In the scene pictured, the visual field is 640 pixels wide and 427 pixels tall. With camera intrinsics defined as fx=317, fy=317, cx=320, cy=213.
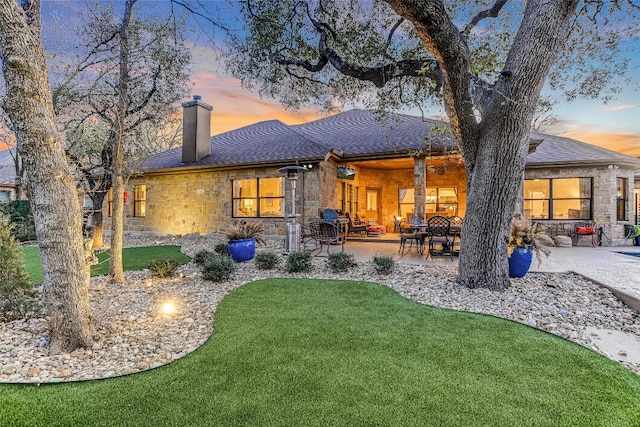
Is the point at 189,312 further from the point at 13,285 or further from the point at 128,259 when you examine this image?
the point at 128,259

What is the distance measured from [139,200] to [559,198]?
17590mm

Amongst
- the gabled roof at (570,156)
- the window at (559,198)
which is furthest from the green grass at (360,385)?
the window at (559,198)

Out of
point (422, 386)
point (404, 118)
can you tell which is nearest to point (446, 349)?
point (422, 386)

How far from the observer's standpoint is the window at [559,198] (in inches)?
449

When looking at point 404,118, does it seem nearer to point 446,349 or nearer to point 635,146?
point 635,146

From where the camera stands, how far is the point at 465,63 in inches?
174

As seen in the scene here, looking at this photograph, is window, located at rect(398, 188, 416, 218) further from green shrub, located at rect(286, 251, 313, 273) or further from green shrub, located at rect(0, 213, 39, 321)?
green shrub, located at rect(0, 213, 39, 321)

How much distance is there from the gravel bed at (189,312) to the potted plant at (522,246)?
0.71ft

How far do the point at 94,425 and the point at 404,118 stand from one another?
13995mm

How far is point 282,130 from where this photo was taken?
14.5m

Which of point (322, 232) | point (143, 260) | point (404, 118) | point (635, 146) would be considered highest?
point (404, 118)

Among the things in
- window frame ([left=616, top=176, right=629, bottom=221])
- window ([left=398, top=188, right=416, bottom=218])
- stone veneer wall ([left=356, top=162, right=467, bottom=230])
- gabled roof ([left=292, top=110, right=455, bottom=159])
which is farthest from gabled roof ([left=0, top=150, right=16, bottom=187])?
window frame ([left=616, top=176, right=629, bottom=221])

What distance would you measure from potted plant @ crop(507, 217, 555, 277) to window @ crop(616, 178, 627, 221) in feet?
30.4

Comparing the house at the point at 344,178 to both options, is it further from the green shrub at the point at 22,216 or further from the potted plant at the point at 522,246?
the potted plant at the point at 522,246
